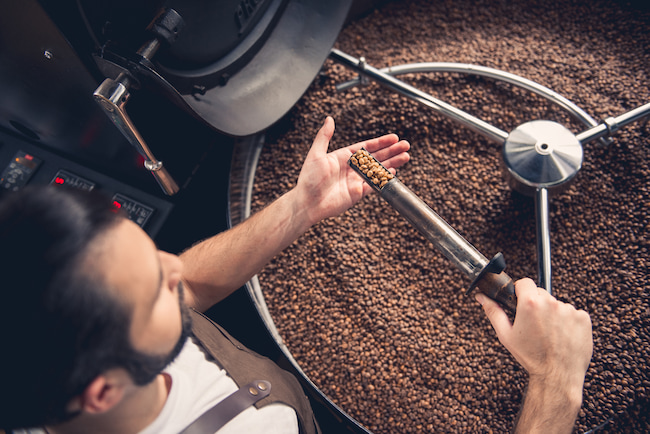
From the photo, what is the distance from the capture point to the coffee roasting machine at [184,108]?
55 cm

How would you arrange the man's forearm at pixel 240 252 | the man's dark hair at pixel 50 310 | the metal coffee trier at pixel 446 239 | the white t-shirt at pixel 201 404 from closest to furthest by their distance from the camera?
1. the man's dark hair at pixel 50 310
2. the white t-shirt at pixel 201 404
3. the metal coffee trier at pixel 446 239
4. the man's forearm at pixel 240 252

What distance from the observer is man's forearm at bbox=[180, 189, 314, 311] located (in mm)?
711

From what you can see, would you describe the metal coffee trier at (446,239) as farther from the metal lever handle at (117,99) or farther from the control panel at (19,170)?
the control panel at (19,170)

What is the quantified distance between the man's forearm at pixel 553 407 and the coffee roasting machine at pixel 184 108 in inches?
8.4

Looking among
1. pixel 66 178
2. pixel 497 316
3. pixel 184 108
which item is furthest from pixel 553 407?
pixel 66 178

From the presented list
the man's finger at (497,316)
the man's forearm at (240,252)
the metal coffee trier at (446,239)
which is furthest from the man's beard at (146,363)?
the man's finger at (497,316)

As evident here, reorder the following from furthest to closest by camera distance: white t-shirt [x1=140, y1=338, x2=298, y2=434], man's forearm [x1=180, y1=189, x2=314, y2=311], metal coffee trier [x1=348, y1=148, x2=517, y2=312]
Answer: man's forearm [x1=180, y1=189, x2=314, y2=311] < metal coffee trier [x1=348, y1=148, x2=517, y2=312] < white t-shirt [x1=140, y1=338, x2=298, y2=434]

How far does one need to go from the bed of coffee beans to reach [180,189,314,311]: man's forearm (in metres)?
0.19

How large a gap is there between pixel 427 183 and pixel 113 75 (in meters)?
0.66

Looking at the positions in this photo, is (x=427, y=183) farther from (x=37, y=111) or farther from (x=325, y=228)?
(x=37, y=111)

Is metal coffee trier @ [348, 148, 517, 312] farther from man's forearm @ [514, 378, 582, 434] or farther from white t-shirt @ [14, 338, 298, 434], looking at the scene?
white t-shirt @ [14, 338, 298, 434]

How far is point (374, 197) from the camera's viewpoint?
3.09ft

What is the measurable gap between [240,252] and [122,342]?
0.34m

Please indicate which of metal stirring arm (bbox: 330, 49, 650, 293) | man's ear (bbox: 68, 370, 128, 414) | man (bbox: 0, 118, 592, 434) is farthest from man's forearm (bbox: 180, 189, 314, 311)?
metal stirring arm (bbox: 330, 49, 650, 293)
